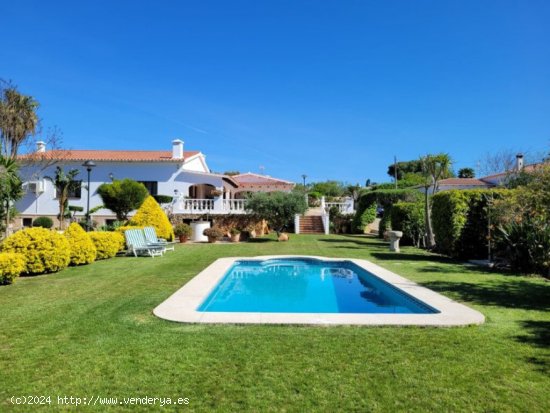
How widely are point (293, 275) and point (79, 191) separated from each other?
82.8 ft

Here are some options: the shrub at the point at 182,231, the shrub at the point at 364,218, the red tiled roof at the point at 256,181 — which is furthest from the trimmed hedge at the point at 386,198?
the red tiled roof at the point at 256,181

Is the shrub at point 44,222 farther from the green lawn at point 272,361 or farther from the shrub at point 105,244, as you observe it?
the green lawn at point 272,361

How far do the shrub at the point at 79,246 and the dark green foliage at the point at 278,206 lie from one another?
11.2 m

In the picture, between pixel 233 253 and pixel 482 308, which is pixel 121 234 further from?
pixel 482 308

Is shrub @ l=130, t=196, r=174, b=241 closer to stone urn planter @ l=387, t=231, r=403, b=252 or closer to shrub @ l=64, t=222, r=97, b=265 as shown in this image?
shrub @ l=64, t=222, r=97, b=265

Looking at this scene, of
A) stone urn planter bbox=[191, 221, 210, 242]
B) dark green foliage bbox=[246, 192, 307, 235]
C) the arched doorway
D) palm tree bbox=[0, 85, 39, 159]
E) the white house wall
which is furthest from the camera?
the arched doorway

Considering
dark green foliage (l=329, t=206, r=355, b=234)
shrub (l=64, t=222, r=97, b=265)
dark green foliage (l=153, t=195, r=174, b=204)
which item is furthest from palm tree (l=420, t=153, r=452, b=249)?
dark green foliage (l=153, t=195, r=174, b=204)

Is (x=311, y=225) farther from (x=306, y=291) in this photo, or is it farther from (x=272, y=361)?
(x=272, y=361)

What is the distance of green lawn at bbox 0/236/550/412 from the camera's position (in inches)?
139

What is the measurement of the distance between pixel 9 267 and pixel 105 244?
4947 millimetres

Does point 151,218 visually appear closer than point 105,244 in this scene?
No

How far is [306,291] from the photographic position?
10203mm

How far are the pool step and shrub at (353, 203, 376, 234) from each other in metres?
2.96

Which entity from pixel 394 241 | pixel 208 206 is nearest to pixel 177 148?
pixel 208 206
